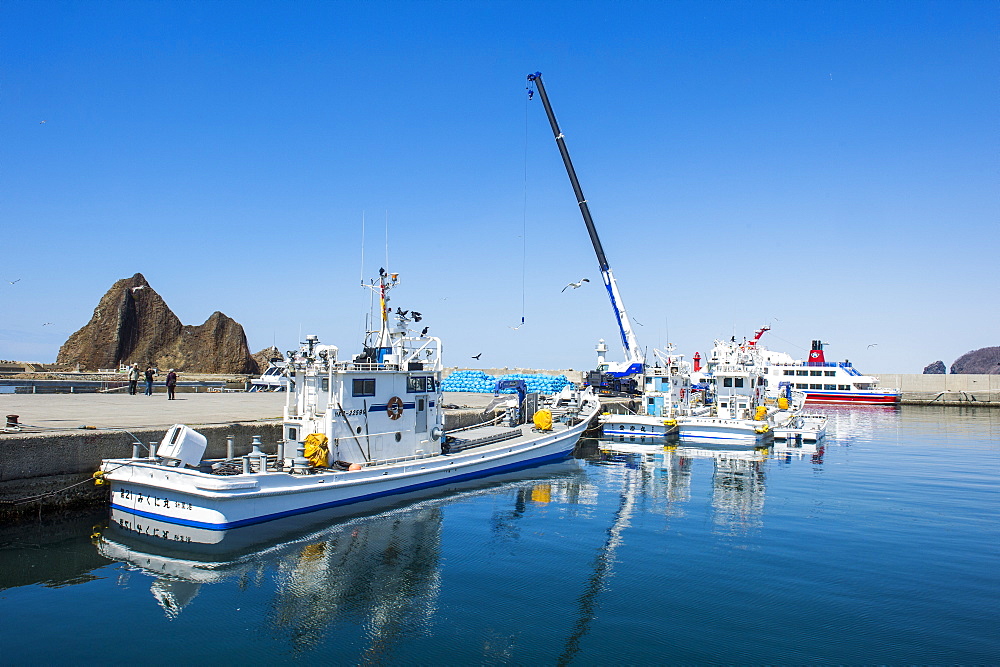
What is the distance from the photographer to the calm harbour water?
8.46 metres

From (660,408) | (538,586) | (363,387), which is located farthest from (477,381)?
(538,586)

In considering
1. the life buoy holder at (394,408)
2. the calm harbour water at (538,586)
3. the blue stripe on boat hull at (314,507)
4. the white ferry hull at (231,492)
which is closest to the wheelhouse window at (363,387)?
the life buoy holder at (394,408)

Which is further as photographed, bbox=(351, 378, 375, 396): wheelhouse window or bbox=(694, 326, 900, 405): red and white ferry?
bbox=(694, 326, 900, 405): red and white ferry

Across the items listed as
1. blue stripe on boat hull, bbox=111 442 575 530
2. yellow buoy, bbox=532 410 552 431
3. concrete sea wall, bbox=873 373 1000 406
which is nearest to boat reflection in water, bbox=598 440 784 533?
yellow buoy, bbox=532 410 552 431

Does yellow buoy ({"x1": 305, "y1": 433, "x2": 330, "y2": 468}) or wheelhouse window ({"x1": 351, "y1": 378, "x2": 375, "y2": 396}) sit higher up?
wheelhouse window ({"x1": 351, "y1": 378, "x2": 375, "y2": 396})

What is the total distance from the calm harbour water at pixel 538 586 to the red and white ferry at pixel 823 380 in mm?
47158

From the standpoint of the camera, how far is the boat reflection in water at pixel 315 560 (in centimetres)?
957

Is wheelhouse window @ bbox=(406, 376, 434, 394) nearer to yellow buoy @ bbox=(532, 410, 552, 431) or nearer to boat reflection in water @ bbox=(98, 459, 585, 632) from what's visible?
boat reflection in water @ bbox=(98, 459, 585, 632)

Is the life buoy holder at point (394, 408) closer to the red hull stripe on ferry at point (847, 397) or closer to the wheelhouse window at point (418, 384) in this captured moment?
the wheelhouse window at point (418, 384)

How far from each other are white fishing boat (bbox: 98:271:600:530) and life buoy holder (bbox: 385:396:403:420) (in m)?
0.03

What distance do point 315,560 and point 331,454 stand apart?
13.3 feet

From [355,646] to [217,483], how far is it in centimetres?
567

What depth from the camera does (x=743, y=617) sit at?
31.0 feet

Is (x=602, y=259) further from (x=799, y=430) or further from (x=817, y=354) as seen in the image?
(x=817, y=354)
